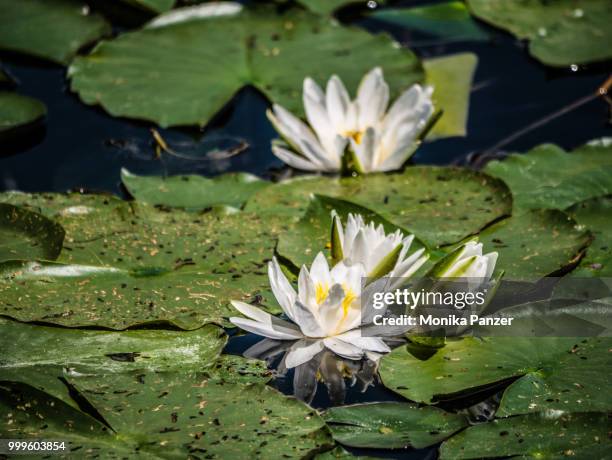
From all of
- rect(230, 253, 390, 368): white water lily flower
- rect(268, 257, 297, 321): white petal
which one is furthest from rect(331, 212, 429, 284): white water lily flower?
rect(268, 257, 297, 321): white petal

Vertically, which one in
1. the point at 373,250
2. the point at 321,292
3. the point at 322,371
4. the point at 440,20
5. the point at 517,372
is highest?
the point at 440,20

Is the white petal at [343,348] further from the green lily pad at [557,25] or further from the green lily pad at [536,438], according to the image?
the green lily pad at [557,25]

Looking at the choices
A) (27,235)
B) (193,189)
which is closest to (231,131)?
(193,189)

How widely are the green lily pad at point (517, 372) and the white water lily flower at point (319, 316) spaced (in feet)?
0.43

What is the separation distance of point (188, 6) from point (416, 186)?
2129mm

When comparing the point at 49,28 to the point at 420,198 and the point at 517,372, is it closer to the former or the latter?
the point at 420,198

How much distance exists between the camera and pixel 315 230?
2910 mm

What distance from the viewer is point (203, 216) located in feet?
10.1

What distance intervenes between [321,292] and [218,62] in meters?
1.99

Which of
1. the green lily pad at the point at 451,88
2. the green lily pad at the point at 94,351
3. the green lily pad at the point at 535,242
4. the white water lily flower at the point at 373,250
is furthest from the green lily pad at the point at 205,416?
the green lily pad at the point at 451,88

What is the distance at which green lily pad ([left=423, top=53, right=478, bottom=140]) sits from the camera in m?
3.83

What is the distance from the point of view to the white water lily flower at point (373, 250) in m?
2.51

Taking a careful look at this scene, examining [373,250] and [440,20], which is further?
[440,20]

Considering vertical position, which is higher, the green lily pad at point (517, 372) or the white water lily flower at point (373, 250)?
the white water lily flower at point (373, 250)
